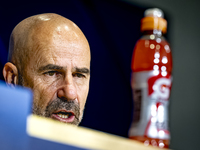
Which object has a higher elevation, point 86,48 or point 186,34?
point 186,34

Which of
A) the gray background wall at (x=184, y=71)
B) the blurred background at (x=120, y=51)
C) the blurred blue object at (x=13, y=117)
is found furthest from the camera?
the gray background wall at (x=184, y=71)

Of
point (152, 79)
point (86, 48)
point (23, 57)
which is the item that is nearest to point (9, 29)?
point (23, 57)

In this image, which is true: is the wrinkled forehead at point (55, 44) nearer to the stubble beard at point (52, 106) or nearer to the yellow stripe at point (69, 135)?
the stubble beard at point (52, 106)

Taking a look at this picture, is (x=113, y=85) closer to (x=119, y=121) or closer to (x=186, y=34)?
(x=119, y=121)

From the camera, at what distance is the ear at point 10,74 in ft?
2.83

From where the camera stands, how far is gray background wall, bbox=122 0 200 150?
1.44 meters

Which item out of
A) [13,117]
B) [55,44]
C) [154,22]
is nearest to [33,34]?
[55,44]

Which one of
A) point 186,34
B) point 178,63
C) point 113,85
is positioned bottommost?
point 113,85

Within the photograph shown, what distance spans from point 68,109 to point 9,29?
24 cm

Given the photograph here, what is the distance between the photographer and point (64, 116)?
90 cm

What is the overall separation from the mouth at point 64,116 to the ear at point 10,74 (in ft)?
0.40

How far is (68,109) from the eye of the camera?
907 mm

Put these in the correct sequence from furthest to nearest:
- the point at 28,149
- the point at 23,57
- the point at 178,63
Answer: the point at 178,63 → the point at 23,57 → the point at 28,149

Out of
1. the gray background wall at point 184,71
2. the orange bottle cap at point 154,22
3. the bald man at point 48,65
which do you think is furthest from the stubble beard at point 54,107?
the gray background wall at point 184,71
